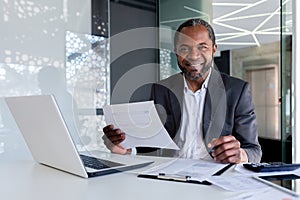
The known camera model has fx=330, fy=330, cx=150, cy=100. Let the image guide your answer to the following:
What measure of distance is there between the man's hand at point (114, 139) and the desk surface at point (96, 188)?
1.02 ft

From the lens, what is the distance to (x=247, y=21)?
4938 millimetres

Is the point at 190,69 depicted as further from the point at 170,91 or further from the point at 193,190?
the point at 193,190

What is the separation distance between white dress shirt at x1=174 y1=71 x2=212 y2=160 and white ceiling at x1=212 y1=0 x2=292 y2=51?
1384mm

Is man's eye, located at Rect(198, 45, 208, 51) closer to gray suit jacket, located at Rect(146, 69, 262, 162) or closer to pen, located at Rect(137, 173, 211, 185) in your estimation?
gray suit jacket, located at Rect(146, 69, 262, 162)

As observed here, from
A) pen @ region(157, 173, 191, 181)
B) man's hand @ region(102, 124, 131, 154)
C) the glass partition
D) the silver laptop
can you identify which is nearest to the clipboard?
pen @ region(157, 173, 191, 181)

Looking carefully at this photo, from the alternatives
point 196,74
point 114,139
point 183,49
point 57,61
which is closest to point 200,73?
point 196,74

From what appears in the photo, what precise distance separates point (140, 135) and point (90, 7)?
1827mm

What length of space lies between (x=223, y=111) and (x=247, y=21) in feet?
13.1

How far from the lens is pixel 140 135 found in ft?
3.56

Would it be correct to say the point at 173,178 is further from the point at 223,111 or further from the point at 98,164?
the point at 223,111

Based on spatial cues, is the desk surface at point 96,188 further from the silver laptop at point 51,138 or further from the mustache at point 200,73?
the mustache at point 200,73

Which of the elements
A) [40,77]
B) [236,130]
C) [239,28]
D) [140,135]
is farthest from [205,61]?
[239,28]

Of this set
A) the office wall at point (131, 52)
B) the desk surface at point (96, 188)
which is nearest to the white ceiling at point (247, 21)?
the office wall at point (131, 52)

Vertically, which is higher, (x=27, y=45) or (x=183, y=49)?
(x=27, y=45)
